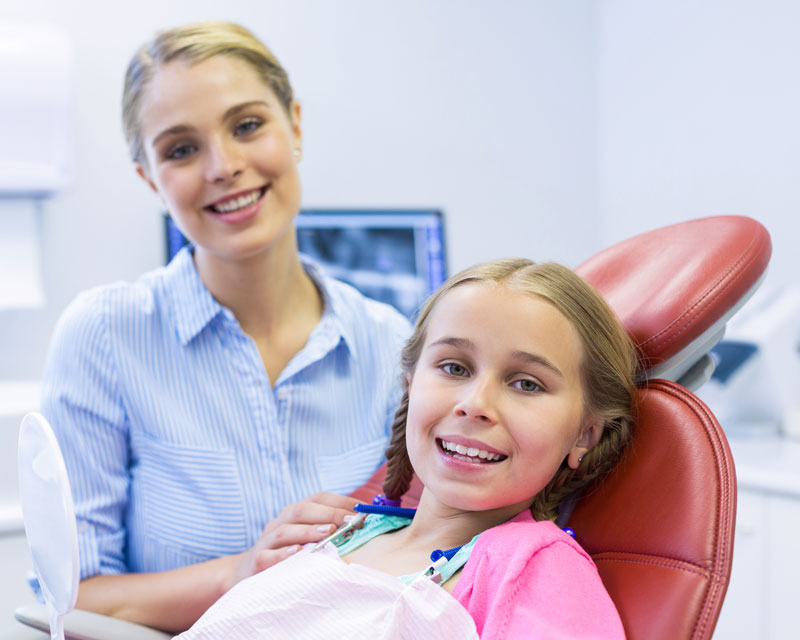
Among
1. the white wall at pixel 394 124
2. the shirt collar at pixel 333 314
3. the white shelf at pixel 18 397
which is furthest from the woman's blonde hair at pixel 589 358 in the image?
the white wall at pixel 394 124

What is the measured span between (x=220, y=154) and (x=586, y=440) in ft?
2.29

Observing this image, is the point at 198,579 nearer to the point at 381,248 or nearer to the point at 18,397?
the point at 18,397

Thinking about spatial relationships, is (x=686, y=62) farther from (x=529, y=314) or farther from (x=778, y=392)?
(x=529, y=314)

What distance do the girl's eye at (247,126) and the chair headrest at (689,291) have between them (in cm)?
61

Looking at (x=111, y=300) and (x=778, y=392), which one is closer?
(x=111, y=300)

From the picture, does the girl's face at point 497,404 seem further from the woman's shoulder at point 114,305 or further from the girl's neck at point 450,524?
the woman's shoulder at point 114,305

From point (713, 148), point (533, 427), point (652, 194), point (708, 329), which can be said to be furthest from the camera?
point (652, 194)

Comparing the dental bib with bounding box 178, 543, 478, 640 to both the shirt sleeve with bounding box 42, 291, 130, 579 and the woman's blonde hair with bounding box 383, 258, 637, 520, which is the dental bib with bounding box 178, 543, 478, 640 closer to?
the woman's blonde hair with bounding box 383, 258, 637, 520

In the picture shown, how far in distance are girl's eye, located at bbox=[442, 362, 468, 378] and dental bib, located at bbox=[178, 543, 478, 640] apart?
0.25m

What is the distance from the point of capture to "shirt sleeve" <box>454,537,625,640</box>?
82cm

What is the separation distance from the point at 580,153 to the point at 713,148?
51cm

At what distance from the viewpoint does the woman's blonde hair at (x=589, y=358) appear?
3.37 feet

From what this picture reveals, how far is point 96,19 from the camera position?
2.19 metres

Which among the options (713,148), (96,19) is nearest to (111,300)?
(96,19)
